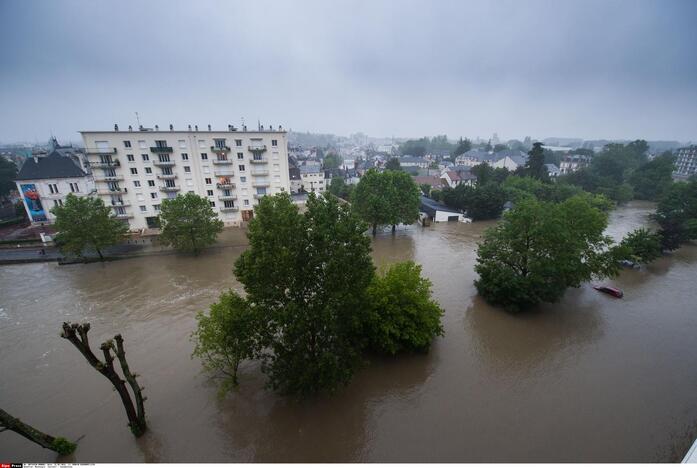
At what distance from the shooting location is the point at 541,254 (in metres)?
19.5

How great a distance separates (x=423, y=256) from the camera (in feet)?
97.0

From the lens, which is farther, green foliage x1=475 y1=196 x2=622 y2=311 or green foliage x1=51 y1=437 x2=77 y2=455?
green foliage x1=475 y1=196 x2=622 y2=311

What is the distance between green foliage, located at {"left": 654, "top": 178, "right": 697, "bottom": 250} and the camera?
2941 centimetres

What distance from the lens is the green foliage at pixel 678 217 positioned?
96.5ft

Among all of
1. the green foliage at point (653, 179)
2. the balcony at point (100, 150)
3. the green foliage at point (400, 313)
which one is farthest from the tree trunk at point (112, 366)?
the green foliage at point (653, 179)

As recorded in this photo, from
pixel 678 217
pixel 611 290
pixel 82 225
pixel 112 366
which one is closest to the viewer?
pixel 112 366

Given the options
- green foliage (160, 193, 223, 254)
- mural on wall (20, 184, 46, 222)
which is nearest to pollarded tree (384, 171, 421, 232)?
green foliage (160, 193, 223, 254)

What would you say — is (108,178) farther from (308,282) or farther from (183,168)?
(308,282)

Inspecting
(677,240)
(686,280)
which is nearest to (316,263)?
(686,280)

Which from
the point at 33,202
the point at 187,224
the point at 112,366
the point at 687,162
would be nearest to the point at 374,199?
the point at 187,224

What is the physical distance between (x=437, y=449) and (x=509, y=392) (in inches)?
195

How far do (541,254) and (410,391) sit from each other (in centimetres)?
1310

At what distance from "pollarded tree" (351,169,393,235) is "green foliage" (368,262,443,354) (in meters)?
17.5

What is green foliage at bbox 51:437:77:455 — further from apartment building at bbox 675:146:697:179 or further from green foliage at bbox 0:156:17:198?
apartment building at bbox 675:146:697:179
